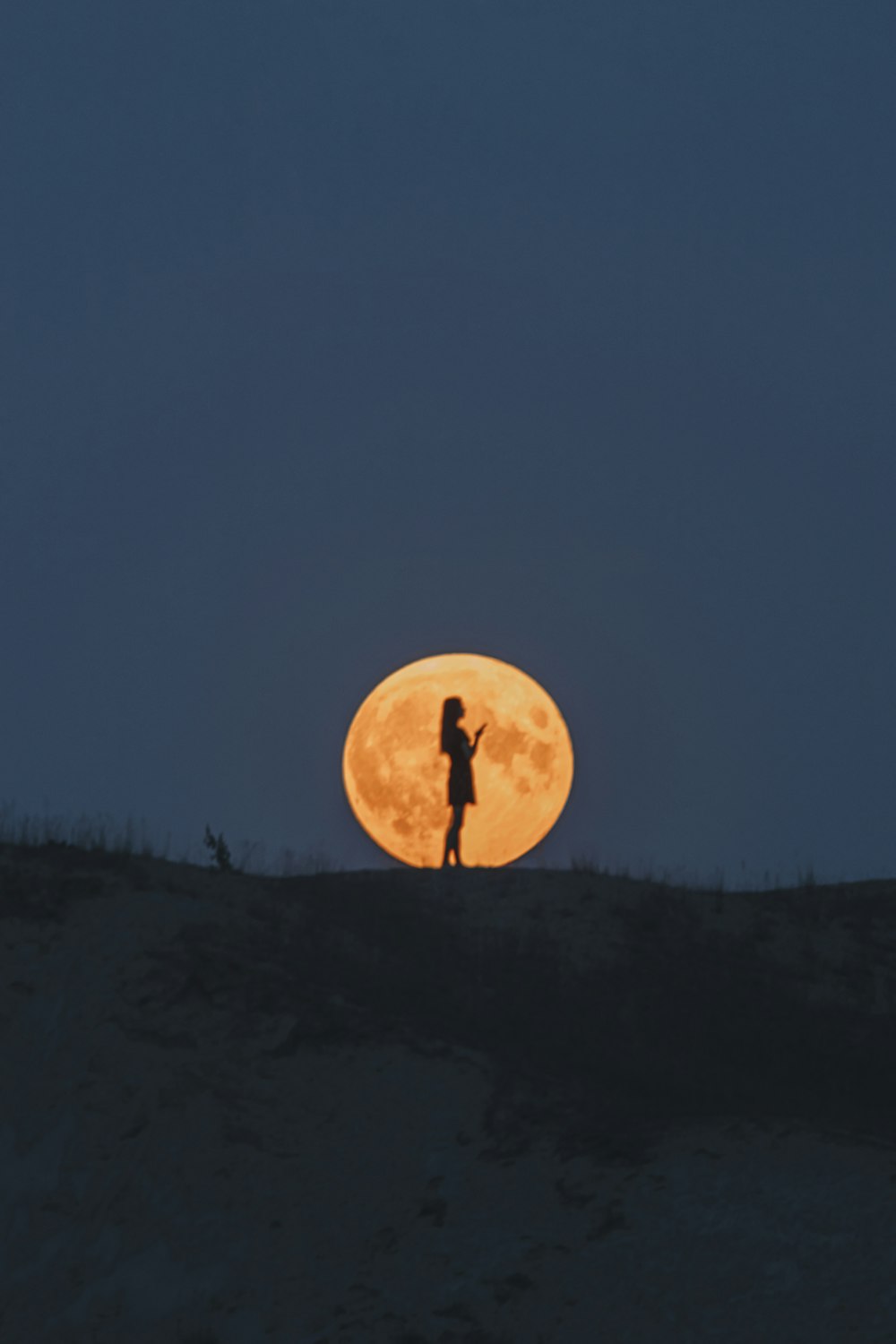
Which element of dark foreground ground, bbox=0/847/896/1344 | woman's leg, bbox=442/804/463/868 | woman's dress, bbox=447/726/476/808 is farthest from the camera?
woman's leg, bbox=442/804/463/868

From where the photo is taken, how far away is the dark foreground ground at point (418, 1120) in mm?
9391

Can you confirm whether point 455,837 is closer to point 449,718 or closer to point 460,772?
point 460,772

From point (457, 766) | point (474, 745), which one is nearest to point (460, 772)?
point (457, 766)

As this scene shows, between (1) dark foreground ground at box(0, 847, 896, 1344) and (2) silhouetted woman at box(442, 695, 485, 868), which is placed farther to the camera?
(2) silhouetted woman at box(442, 695, 485, 868)

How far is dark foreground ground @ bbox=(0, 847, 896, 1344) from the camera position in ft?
30.8

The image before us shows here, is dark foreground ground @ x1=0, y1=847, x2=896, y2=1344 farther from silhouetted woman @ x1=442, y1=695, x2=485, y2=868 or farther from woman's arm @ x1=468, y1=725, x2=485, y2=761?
woman's arm @ x1=468, y1=725, x2=485, y2=761

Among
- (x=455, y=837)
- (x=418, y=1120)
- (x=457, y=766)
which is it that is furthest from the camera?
(x=455, y=837)

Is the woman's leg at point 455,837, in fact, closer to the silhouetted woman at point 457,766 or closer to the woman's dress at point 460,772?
the silhouetted woman at point 457,766

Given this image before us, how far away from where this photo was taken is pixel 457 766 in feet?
64.3

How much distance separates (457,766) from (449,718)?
0.66 meters

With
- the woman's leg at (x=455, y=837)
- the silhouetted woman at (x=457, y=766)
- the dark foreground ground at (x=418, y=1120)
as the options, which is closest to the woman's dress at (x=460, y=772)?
the silhouetted woman at (x=457, y=766)

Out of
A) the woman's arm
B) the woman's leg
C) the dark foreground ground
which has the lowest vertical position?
the dark foreground ground

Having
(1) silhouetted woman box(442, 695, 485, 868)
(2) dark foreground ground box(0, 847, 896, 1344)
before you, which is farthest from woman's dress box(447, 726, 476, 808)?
(2) dark foreground ground box(0, 847, 896, 1344)

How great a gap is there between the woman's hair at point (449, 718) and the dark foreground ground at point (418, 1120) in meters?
2.69
